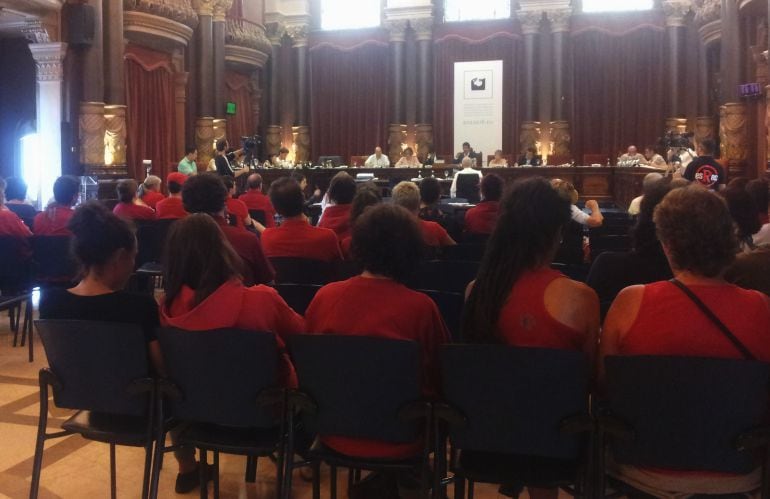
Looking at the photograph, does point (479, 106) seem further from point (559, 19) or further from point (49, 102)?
point (49, 102)

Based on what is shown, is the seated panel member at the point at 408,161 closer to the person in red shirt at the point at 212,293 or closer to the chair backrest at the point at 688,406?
the person in red shirt at the point at 212,293

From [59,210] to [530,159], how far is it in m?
10.5

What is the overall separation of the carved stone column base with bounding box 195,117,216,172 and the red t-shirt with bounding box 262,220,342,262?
→ 1043 cm

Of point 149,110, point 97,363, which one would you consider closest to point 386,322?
point 97,363

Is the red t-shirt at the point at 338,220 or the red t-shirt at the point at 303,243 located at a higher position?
the red t-shirt at the point at 338,220

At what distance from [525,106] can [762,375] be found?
14952mm

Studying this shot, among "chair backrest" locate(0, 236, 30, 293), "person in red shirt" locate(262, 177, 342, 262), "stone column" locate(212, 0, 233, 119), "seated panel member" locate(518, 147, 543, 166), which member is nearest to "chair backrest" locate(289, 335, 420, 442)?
"person in red shirt" locate(262, 177, 342, 262)

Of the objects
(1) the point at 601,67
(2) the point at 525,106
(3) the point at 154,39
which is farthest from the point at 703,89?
(3) the point at 154,39

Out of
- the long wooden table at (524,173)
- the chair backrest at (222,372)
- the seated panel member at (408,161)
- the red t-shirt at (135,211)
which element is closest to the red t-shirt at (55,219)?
the red t-shirt at (135,211)

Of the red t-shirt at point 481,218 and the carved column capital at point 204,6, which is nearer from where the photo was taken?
the red t-shirt at point 481,218

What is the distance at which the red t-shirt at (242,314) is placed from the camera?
250cm

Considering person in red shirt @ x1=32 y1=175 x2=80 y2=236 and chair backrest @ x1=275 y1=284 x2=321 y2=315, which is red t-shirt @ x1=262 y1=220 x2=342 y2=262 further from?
person in red shirt @ x1=32 y1=175 x2=80 y2=236

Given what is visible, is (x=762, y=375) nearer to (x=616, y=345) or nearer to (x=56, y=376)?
(x=616, y=345)

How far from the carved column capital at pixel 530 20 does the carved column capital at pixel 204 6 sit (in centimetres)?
648
